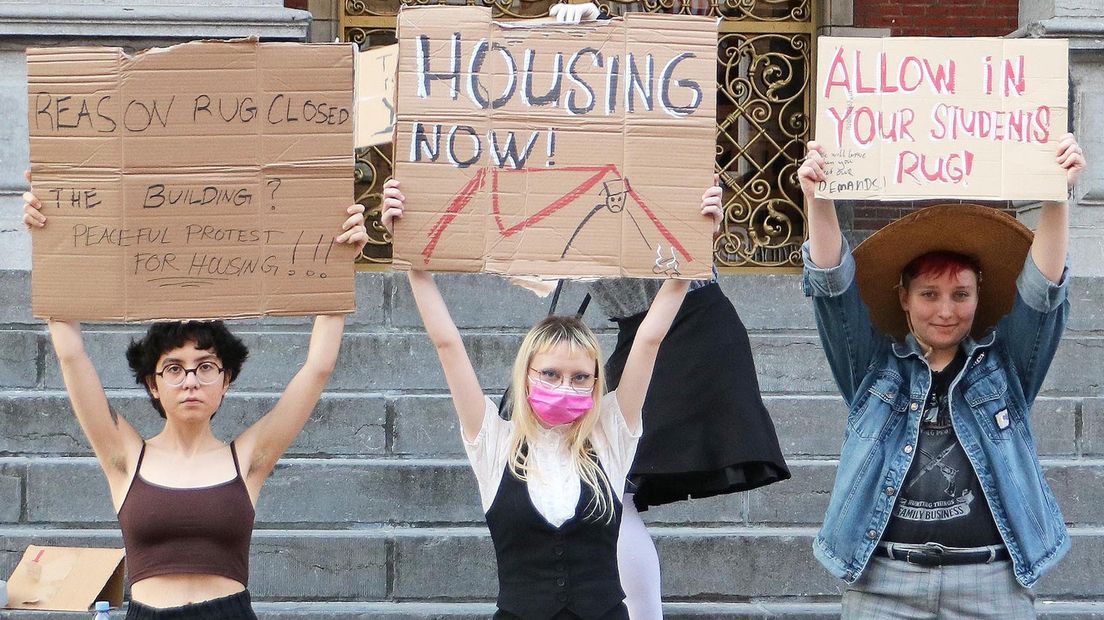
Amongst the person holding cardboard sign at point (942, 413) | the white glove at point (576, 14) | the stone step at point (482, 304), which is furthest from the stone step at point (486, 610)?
the white glove at point (576, 14)

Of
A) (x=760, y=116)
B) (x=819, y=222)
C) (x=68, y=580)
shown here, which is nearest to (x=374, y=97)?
(x=819, y=222)

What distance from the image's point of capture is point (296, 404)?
379 cm

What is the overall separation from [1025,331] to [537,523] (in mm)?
1383

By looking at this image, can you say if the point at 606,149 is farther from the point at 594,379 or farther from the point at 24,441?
the point at 24,441

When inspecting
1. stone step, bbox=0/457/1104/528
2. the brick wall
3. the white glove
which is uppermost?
the brick wall

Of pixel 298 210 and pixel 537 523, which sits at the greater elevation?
pixel 298 210

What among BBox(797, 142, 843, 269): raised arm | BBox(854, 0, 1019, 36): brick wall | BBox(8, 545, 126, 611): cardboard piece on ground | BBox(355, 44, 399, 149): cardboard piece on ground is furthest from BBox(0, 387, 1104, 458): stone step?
BBox(854, 0, 1019, 36): brick wall

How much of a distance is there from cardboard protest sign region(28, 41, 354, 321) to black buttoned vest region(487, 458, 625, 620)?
730 mm

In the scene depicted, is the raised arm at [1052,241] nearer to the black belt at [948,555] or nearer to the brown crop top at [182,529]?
the black belt at [948,555]

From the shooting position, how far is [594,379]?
12.4 feet

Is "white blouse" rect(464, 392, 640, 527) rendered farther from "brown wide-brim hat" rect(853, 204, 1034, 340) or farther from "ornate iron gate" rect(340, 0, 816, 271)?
"ornate iron gate" rect(340, 0, 816, 271)

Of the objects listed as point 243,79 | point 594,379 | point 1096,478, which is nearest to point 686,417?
point 594,379

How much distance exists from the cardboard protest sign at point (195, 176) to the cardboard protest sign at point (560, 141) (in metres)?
0.24

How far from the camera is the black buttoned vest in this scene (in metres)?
3.60
